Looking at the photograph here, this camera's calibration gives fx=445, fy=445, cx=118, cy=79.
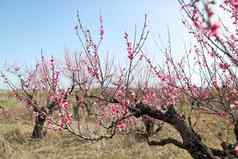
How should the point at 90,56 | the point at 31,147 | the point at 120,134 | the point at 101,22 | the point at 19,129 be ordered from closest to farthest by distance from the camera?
the point at 90,56 < the point at 101,22 < the point at 31,147 < the point at 120,134 < the point at 19,129

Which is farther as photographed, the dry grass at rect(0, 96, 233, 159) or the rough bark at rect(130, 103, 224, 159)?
the dry grass at rect(0, 96, 233, 159)

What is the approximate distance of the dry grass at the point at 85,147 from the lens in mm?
14877

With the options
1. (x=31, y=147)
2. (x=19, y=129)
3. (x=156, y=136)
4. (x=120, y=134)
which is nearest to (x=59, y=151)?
(x=31, y=147)

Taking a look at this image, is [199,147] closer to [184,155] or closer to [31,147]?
[184,155]

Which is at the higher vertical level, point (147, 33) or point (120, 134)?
point (147, 33)

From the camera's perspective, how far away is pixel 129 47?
792 centimetres

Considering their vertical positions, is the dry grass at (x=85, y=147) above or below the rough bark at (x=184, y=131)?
below

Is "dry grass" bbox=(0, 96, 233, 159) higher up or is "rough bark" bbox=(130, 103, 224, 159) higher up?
"rough bark" bbox=(130, 103, 224, 159)

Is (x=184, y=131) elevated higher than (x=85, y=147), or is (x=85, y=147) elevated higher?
(x=184, y=131)

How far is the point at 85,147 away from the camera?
17484 mm

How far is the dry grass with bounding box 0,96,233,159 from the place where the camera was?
14.9 metres

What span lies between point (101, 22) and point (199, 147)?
9.42ft

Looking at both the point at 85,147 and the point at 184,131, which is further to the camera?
the point at 85,147

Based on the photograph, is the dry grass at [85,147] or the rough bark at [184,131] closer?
the rough bark at [184,131]
